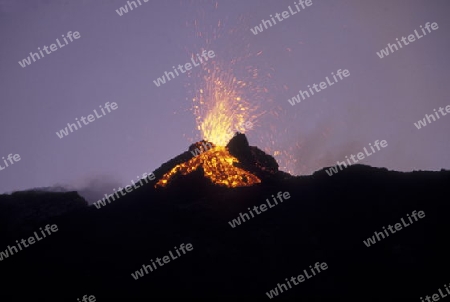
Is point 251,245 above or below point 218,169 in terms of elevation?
below

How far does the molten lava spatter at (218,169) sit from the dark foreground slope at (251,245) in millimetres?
1509

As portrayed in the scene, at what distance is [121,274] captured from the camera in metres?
18.0

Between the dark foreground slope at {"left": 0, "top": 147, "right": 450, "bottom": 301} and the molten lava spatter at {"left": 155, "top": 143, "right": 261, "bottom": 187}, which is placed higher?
the molten lava spatter at {"left": 155, "top": 143, "right": 261, "bottom": 187}

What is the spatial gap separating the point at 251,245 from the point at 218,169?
969 centimetres

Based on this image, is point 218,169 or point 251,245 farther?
point 218,169

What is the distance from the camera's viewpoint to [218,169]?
92.2 feet

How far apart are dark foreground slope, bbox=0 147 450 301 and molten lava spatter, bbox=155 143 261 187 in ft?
4.95

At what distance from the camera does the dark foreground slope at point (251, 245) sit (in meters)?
16.2

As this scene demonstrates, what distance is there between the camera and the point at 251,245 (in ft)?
65.0

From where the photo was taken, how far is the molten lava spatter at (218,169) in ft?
88.9

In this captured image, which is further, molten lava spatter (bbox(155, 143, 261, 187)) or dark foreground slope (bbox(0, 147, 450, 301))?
molten lava spatter (bbox(155, 143, 261, 187))

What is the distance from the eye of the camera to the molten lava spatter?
2709 centimetres

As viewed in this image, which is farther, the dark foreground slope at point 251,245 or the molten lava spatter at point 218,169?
the molten lava spatter at point 218,169

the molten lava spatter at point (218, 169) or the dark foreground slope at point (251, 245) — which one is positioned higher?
the molten lava spatter at point (218, 169)
